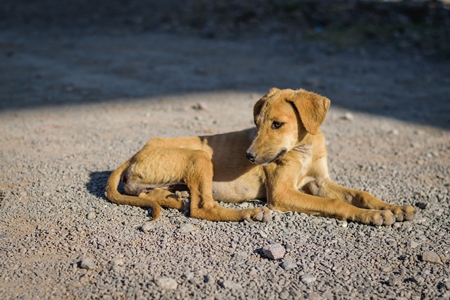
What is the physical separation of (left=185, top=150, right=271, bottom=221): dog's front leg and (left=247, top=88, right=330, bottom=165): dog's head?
1.38 feet

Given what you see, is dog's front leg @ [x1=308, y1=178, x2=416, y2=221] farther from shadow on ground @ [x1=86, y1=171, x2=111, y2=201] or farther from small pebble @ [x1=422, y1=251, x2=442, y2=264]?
shadow on ground @ [x1=86, y1=171, x2=111, y2=201]

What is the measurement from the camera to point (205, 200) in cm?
479

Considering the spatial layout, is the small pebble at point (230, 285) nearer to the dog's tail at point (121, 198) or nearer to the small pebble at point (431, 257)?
the dog's tail at point (121, 198)

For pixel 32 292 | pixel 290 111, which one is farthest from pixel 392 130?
pixel 32 292

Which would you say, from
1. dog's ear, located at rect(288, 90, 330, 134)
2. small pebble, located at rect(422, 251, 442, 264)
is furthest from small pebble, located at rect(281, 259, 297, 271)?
dog's ear, located at rect(288, 90, 330, 134)

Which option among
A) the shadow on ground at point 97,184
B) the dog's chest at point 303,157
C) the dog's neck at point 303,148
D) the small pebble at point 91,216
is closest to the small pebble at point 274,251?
the dog's chest at point 303,157

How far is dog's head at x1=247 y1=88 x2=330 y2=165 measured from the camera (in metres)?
4.77

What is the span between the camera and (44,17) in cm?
1617

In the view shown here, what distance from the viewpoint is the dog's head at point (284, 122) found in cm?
477

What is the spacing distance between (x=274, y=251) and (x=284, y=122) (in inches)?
48.2

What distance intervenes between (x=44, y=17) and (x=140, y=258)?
13.6 m

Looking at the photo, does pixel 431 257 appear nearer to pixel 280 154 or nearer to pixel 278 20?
pixel 280 154

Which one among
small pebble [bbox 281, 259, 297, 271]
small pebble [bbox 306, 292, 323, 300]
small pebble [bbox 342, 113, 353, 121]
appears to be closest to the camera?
small pebble [bbox 306, 292, 323, 300]

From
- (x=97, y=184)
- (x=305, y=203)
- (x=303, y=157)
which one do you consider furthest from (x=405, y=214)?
(x=97, y=184)
